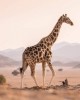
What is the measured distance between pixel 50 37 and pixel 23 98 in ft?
21.9

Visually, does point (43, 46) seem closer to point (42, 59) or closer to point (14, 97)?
point (42, 59)

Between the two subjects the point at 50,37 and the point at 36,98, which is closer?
the point at 36,98

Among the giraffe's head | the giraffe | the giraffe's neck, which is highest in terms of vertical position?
the giraffe's head

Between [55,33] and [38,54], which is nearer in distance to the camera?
[38,54]

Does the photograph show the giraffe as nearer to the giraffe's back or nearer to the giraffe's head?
the giraffe's back

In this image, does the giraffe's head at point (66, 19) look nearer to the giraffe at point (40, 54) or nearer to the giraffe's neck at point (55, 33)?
the giraffe's neck at point (55, 33)

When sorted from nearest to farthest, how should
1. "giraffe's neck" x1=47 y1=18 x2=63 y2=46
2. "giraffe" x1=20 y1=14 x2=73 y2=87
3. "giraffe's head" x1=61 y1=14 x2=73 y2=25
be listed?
1. "giraffe" x1=20 y1=14 x2=73 y2=87
2. "giraffe's neck" x1=47 y1=18 x2=63 y2=46
3. "giraffe's head" x1=61 y1=14 x2=73 y2=25

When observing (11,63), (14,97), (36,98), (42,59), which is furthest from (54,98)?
(11,63)

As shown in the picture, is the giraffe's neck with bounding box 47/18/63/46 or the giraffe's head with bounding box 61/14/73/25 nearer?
the giraffe's neck with bounding box 47/18/63/46

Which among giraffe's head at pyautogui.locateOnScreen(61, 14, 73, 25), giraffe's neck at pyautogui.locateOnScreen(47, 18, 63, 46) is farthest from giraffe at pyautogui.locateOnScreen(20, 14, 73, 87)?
giraffe's head at pyautogui.locateOnScreen(61, 14, 73, 25)

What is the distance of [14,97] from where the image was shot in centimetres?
898

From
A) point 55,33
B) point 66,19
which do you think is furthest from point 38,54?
point 66,19

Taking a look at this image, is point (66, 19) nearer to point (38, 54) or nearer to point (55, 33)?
point (55, 33)

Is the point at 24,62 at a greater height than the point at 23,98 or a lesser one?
greater
